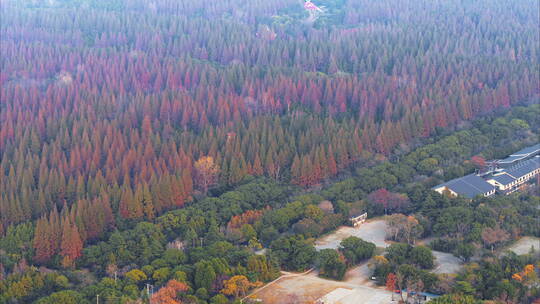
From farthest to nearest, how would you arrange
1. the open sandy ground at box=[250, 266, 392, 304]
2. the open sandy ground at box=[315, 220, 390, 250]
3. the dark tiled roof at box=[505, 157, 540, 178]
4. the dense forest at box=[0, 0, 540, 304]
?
1. the dark tiled roof at box=[505, 157, 540, 178]
2. the open sandy ground at box=[315, 220, 390, 250]
3. the dense forest at box=[0, 0, 540, 304]
4. the open sandy ground at box=[250, 266, 392, 304]

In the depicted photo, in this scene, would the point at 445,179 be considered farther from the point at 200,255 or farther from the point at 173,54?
the point at 173,54

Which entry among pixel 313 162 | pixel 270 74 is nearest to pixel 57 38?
pixel 270 74

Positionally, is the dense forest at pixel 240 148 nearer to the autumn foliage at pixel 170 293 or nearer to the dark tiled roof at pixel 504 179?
the autumn foliage at pixel 170 293

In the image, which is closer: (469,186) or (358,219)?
(358,219)

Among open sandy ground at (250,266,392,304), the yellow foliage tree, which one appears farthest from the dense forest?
open sandy ground at (250,266,392,304)

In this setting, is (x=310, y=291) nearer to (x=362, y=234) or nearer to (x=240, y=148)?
(x=362, y=234)

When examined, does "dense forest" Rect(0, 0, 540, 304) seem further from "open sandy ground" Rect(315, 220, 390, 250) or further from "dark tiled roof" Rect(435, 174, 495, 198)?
"dark tiled roof" Rect(435, 174, 495, 198)

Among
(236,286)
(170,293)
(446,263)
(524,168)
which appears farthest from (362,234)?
(524,168)
